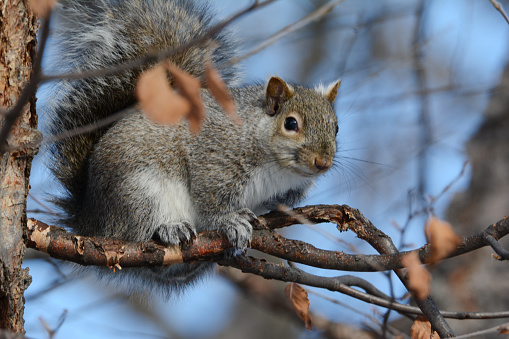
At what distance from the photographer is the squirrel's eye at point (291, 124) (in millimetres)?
2201

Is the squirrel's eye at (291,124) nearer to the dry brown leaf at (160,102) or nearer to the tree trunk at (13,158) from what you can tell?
the tree trunk at (13,158)

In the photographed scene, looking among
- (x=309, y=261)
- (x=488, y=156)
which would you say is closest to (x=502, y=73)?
(x=488, y=156)

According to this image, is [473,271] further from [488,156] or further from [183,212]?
[183,212]

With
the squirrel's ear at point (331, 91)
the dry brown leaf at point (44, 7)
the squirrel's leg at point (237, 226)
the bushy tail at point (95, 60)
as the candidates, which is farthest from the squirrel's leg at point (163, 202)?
the dry brown leaf at point (44, 7)

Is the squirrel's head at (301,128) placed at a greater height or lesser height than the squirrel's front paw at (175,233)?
greater

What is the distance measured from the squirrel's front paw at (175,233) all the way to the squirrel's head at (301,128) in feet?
1.51

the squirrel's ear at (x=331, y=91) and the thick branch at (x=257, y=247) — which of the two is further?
the squirrel's ear at (x=331, y=91)

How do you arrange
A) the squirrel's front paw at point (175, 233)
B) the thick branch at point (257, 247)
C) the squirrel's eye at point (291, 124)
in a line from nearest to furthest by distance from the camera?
the thick branch at point (257, 247)
the squirrel's front paw at point (175, 233)
the squirrel's eye at point (291, 124)

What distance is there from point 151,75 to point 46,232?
1.03 m

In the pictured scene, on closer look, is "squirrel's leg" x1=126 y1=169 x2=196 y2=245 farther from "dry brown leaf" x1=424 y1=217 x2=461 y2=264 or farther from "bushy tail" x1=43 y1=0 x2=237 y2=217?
"dry brown leaf" x1=424 y1=217 x2=461 y2=264

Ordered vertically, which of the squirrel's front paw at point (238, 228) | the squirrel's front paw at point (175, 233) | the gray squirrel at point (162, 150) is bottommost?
the squirrel's front paw at point (175, 233)

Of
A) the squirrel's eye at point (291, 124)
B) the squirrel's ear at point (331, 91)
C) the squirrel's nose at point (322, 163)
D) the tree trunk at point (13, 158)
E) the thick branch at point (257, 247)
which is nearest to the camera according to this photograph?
the tree trunk at point (13, 158)

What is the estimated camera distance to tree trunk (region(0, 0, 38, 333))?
4.85ft

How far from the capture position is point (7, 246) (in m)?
1.51
